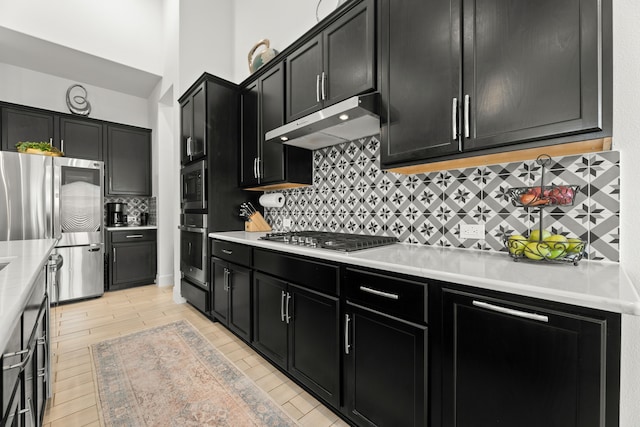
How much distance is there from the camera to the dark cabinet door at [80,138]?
12.5 feet

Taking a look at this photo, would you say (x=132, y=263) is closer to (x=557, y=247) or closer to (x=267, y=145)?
(x=267, y=145)

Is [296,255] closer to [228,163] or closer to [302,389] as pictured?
[302,389]

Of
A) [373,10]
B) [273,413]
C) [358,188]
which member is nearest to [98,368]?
[273,413]

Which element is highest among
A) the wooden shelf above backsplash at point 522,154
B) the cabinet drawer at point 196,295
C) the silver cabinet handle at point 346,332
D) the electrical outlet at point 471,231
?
the wooden shelf above backsplash at point 522,154

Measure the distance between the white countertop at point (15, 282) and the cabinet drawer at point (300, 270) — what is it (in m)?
1.12

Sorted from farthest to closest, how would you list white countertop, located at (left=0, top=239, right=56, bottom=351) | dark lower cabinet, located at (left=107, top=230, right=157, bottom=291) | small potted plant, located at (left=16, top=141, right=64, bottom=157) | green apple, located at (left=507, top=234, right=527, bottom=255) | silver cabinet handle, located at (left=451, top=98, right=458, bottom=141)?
dark lower cabinet, located at (left=107, top=230, right=157, bottom=291), small potted plant, located at (left=16, top=141, right=64, bottom=157), silver cabinet handle, located at (left=451, top=98, right=458, bottom=141), green apple, located at (left=507, top=234, right=527, bottom=255), white countertop, located at (left=0, top=239, right=56, bottom=351)

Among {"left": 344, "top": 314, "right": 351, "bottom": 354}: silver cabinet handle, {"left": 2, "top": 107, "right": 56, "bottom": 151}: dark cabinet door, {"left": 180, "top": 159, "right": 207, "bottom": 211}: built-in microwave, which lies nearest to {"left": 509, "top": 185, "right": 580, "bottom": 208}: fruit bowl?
{"left": 344, "top": 314, "right": 351, "bottom": 354}: silver cabinet handle

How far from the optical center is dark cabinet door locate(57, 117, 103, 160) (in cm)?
380

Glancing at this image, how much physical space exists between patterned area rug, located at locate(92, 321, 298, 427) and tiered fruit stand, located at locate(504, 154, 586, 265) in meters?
1.43

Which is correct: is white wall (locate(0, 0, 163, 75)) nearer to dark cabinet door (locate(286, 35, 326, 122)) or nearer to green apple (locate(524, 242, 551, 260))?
dark cabinet door (locate(286, 35, 326, 122))

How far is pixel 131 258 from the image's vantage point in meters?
4.04

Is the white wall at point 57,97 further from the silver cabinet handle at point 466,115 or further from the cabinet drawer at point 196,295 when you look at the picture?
the silver cabinet handle at point 466,115

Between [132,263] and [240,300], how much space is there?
2.76 m

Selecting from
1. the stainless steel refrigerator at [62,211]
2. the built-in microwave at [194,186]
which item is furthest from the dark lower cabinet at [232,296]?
the stainless steel refrigerator at [62,211]
